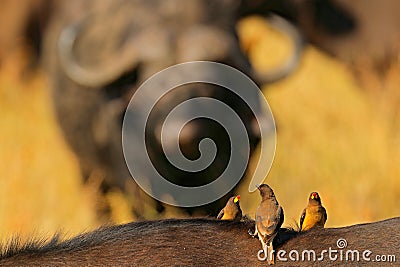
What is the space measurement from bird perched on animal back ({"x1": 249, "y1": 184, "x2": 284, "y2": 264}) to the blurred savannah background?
10.0 feet

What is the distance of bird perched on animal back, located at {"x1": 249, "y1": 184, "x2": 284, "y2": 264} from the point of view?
2648 mm

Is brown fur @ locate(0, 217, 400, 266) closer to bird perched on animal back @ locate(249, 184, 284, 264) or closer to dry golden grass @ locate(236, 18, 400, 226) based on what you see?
bird perched on animal back @ locate(249, 184, 284, 264)

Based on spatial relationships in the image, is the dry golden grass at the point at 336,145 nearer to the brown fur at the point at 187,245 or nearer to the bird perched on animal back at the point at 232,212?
the bird perched on animal back at the point at 232,212

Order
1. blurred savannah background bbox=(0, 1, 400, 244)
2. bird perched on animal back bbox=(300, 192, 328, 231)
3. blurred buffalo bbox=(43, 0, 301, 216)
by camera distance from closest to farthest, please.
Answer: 1. bird perched on animal back bbox=(300, 192, 328, 231)
2. blurred savannah background bbox=(0, 1, 400, 244)
3. blurred buffalo bbox=(43, 0, 301, 216)

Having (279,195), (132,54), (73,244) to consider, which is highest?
(132,54)

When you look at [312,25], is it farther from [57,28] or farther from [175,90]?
[175,90]

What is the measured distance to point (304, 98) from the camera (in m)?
9.41

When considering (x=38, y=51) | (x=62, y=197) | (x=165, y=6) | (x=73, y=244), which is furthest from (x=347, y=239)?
(x=38, y=51)

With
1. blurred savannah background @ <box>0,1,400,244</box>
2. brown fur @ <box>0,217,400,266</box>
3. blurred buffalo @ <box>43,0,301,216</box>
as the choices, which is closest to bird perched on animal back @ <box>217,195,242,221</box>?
brown fur @ <box>0,217,400,266</box>

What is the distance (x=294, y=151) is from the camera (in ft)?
27.0

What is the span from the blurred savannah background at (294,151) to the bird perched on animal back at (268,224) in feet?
10.0

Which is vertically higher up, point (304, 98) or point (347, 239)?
point (304, 98)

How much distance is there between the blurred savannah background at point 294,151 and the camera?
6.89 m

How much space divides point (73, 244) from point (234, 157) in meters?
4.58
